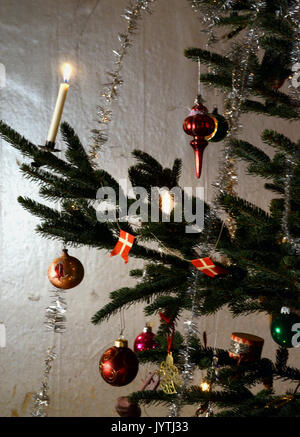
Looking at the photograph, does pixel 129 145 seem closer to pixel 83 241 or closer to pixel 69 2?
pixel 69 2

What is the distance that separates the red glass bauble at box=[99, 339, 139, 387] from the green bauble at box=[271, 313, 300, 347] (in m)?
0.30

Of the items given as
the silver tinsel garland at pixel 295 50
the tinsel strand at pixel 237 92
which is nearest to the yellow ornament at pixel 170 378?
the tinsel strand at pixel 237 92

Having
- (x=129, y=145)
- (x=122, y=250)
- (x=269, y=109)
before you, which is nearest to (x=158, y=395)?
(x=122, y=250)

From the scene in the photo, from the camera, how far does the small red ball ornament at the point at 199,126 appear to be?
2.57ft

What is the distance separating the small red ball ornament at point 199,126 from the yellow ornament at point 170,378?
1.12 ft

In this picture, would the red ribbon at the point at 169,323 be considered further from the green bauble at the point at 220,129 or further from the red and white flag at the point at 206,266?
the green bauble at the point at 220,129

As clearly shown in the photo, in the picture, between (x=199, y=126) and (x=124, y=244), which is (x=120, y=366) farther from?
(x=199, y=126)

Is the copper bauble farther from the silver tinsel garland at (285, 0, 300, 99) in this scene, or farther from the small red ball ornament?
the silver tinsel garland at (285, 0, 300, 99)

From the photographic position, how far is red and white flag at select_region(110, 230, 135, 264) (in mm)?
649

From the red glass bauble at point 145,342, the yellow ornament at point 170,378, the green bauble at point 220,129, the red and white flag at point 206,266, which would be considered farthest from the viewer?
the red glass bauble at point 145,342

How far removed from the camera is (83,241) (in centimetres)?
66

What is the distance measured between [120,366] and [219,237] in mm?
377

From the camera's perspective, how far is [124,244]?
2.16 ft

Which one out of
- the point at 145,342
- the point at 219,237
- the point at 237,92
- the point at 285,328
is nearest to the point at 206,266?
the point at 219,237
